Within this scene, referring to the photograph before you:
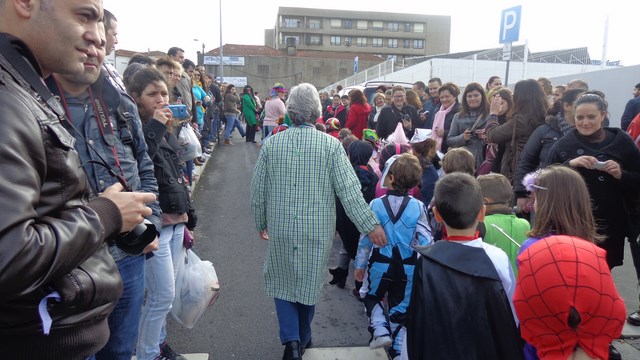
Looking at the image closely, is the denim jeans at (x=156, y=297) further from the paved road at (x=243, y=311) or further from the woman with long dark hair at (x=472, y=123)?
the woman with long dark hair at (x=472, y=123)

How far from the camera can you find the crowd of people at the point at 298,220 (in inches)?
44.5

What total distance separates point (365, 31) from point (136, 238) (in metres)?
75.5

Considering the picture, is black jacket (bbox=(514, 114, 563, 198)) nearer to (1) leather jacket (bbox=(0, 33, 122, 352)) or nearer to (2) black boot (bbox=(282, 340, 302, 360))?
(2) black boot (bbox=(282, 340, 302, 360))

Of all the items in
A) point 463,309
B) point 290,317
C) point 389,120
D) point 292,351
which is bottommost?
point 292,351

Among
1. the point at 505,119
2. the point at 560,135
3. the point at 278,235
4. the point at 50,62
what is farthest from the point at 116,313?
the point at 505,119

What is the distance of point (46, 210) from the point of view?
1.12m

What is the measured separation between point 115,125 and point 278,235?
1.31 meters

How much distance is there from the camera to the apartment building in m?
71.2

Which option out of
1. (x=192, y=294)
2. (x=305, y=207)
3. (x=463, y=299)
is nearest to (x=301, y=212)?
(x=305, y=207)

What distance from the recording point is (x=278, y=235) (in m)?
3.08

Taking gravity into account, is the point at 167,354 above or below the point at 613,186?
below

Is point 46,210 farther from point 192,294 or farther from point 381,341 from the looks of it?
point 381,341

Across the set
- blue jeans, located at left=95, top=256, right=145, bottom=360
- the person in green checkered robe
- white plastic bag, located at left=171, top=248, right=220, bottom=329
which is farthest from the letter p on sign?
blue jeans, located at left=95, top=256, right=145, bottom=360

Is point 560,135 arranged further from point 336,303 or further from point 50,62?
point 50,62
